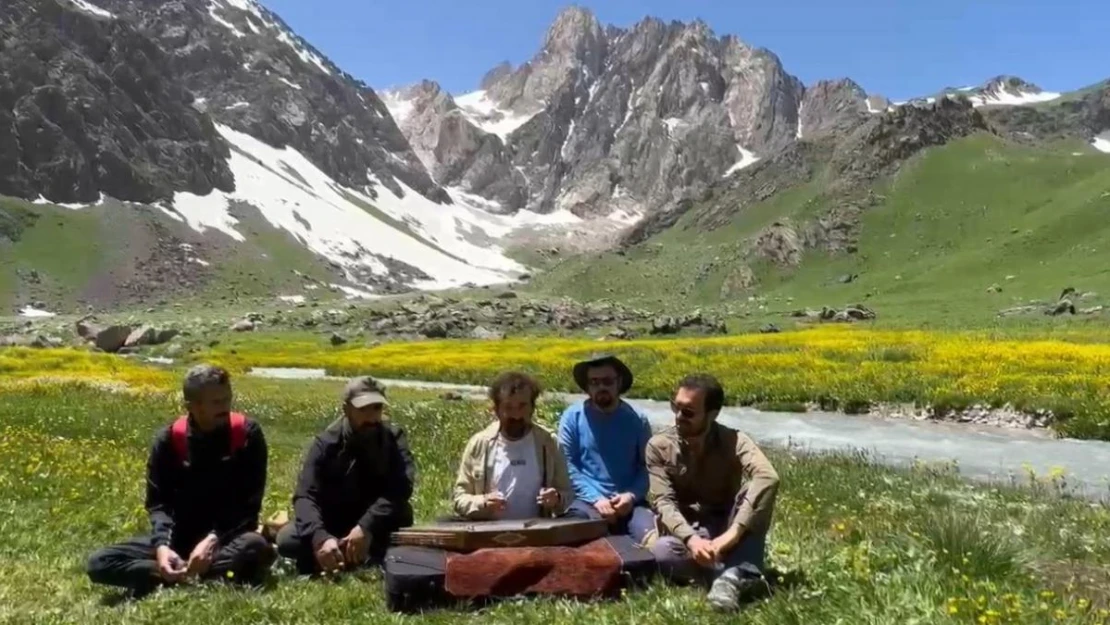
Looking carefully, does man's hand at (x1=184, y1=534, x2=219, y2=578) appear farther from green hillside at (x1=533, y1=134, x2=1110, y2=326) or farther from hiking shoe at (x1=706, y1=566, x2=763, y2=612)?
green hillside at (x1=533, y1=134, x2=1110, y2=326)

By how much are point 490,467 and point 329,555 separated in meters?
1.95

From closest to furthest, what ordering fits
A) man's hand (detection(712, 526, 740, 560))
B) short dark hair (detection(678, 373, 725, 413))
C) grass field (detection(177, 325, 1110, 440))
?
1. man's hand (detection(712, 526, 740, 560))
2. short dark hair (detection(678, 373, 725, 413))
3. grass field (detection(177, 325, 1110, 440))

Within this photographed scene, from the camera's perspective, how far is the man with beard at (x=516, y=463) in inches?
381

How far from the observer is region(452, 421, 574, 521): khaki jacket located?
994 cm

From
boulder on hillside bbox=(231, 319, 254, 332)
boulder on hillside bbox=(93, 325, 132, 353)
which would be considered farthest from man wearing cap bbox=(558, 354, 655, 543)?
boulder on hillside bbox=(231, 319, 254, 332)

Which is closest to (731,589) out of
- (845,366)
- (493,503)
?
(493,503)

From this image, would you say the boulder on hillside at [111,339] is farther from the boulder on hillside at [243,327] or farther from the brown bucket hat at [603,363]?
the brown bucket hat at [603,363]

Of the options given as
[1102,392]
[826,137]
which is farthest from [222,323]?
[826,137]

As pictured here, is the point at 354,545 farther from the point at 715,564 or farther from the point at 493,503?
the point at 715,564

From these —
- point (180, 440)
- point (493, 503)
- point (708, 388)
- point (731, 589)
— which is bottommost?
point (731, 589)

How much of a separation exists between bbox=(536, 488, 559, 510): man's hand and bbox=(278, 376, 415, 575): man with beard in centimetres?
148

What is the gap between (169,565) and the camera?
8.87m

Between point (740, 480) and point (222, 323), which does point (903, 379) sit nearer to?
point (740, 480)

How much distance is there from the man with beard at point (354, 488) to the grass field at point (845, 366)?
22.1 meters
